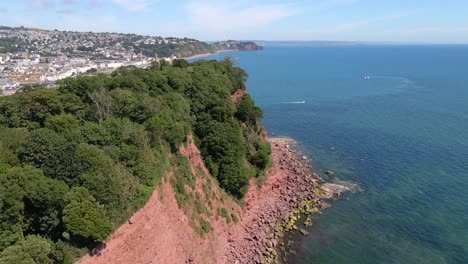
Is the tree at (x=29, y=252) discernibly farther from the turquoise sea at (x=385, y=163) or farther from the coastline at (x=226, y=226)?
the turquoise sea at (x=385, y=163)

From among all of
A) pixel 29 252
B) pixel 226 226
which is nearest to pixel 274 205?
pixel 226 226

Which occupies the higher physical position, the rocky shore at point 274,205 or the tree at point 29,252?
the tree at point 29,252

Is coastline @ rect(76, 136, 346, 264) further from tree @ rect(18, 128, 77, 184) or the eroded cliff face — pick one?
tree @ rect(18, 128, 77, 184)

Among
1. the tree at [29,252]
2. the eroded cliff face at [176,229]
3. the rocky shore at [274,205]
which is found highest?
the tree at [29,252]

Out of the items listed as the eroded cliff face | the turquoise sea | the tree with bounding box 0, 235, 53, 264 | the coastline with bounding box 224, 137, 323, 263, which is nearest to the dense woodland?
the tree with bounding box 0, 235, 53, 264

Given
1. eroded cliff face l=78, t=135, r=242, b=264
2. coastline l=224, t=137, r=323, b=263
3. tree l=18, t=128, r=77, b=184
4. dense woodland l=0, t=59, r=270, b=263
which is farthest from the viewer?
coastline l=224, t=137, r=323, b=263

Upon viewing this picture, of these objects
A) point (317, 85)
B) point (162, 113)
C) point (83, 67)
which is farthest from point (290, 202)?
point (83, 67)

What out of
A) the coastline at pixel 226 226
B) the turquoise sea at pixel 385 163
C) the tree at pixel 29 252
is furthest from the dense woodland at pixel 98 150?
the turquoise sea at pixel 385 163

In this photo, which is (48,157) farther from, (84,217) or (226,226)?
(226,226)
